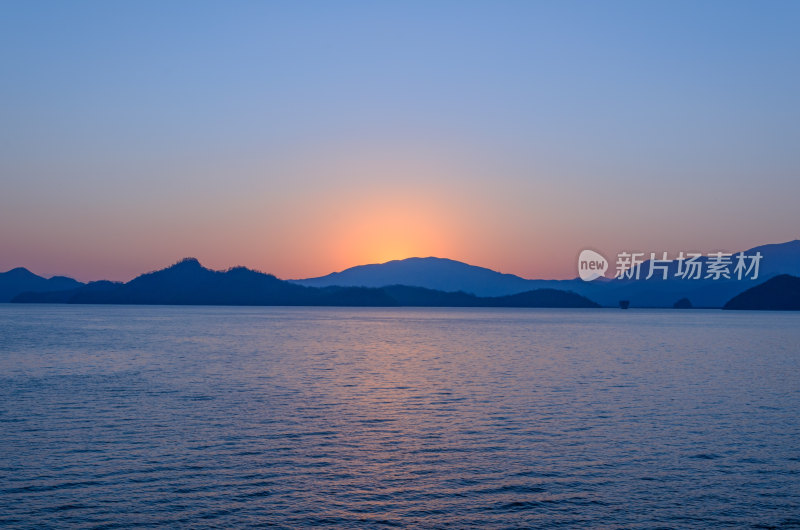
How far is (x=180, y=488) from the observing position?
2456cm

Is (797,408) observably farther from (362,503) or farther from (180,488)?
(180,488)

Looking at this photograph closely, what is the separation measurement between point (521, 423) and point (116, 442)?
22.1 m

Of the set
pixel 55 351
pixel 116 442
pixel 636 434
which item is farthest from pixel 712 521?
pixel 55 351

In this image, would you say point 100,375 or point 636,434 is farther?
point 100,375

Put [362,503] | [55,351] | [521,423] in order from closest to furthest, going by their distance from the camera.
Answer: [362,503], [521,423], [55,351]

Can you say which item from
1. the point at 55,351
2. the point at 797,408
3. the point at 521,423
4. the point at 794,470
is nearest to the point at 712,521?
the point at 794,470

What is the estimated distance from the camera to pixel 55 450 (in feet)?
99.7

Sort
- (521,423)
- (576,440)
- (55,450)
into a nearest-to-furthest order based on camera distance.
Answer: (55,450) < (576,440) < (521,423)

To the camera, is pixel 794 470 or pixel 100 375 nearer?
pixel 794 470

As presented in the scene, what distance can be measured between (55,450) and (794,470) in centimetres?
3321

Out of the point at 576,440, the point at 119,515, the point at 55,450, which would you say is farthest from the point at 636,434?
the point at 55,450

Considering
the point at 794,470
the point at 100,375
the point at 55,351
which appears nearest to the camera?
the point at 794,470

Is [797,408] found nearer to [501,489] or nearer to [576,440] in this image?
[576,440]

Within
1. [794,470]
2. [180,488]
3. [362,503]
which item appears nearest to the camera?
[362,503]
